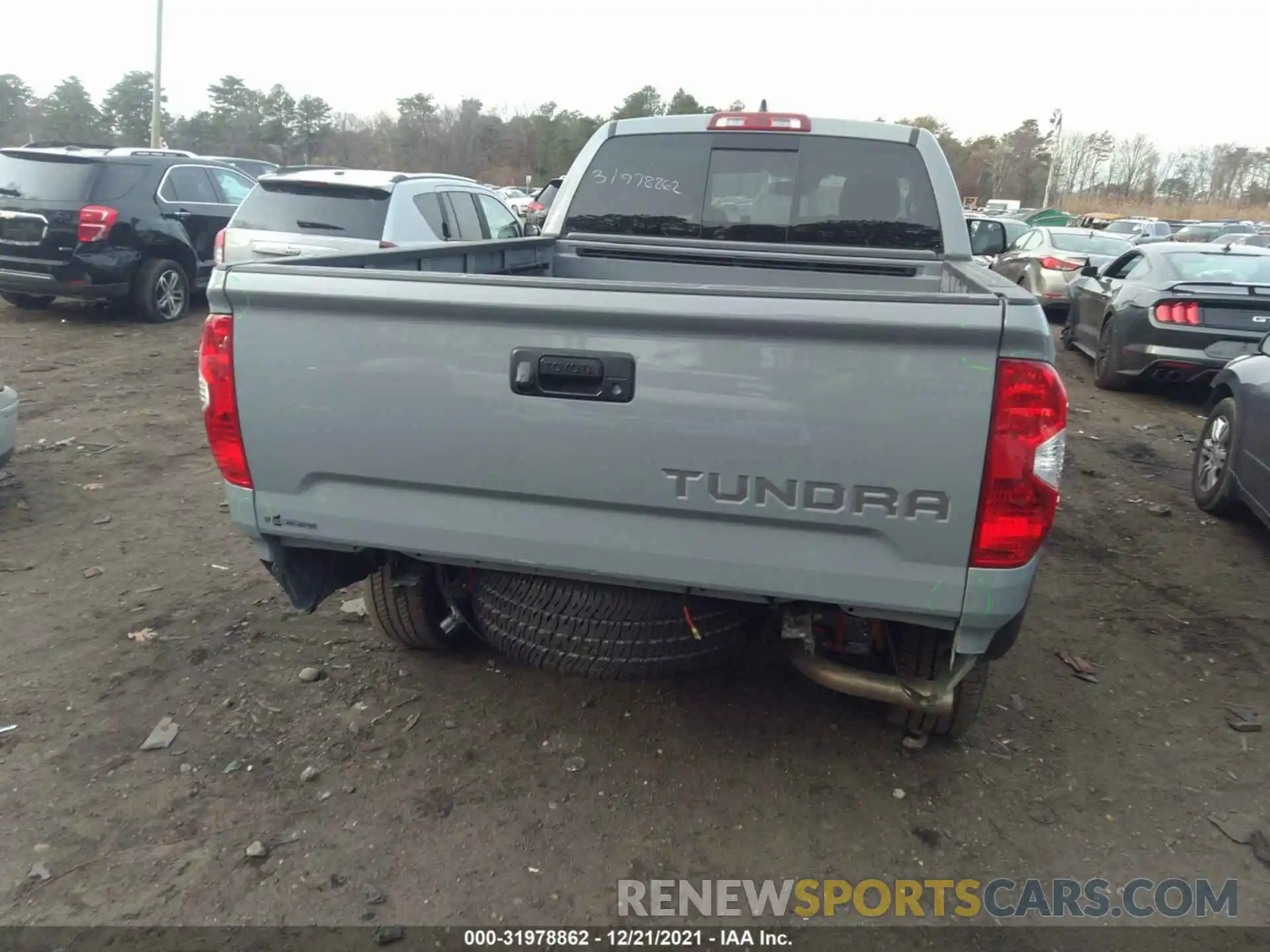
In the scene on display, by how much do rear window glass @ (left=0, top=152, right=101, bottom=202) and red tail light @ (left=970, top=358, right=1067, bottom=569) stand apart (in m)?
10.7

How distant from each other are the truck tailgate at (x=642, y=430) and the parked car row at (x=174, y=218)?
587 centimetres

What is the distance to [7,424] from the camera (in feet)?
17.4

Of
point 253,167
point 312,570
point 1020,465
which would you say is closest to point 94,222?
point 253,167

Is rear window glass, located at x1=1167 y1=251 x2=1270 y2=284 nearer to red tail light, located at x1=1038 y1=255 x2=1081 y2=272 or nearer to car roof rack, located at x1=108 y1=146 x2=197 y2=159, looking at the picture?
red tail light, located at x1=1038 y1=255 x2=1081 y2=272

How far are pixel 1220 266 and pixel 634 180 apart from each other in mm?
7293

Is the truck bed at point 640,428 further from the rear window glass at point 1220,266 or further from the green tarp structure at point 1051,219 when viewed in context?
the green tarp structure at point 1051,219

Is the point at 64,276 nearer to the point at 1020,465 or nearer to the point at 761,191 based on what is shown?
the point at 761,191

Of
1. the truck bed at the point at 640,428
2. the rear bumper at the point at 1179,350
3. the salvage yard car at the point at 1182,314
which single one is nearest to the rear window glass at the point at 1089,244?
the salvage yard car at the point at 1182,314

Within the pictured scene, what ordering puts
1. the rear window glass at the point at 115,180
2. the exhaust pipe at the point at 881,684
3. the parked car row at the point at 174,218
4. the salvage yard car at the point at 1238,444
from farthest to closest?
the rear window glass at the point at 115,180
the parked car row at the point at 174,218
the salvage yard car at the point at 1238,444
the exhaust pipe at the point at 881,684

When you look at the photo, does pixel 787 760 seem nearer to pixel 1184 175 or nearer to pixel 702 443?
pixel 702 443

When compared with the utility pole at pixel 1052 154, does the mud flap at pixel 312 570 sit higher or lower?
lower

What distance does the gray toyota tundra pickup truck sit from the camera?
223 cm

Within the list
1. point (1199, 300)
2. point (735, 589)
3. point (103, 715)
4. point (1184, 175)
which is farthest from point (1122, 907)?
point (1184, 175)

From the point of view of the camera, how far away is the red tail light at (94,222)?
981cm
